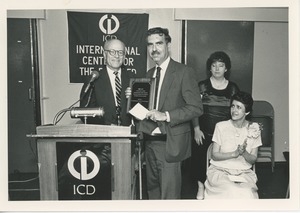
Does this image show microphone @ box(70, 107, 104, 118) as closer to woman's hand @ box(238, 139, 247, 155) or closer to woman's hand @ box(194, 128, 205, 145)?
woman's hand @ box(194, 128, 205, 145)

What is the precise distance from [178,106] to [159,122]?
0.50ft

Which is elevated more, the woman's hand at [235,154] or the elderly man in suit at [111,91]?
the elderly man in suit at [111,91]

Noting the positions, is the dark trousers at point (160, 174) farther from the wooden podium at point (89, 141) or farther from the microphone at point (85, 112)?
the microphone at point (85, 112)

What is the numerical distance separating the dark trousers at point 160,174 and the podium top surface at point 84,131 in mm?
321

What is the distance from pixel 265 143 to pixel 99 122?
117 centimetres

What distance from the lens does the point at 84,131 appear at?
1.77 meters

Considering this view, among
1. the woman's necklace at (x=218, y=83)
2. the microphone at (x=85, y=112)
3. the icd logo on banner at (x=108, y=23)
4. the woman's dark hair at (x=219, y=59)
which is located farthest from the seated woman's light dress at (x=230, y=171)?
the icd logo on banner at (x=108, y=23)

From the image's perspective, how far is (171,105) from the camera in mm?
2021

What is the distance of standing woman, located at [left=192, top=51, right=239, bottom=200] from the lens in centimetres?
211

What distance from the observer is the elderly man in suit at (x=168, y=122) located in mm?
1995

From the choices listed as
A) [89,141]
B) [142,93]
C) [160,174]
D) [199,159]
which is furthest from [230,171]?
[89,141]

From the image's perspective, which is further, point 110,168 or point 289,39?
point 289,39
